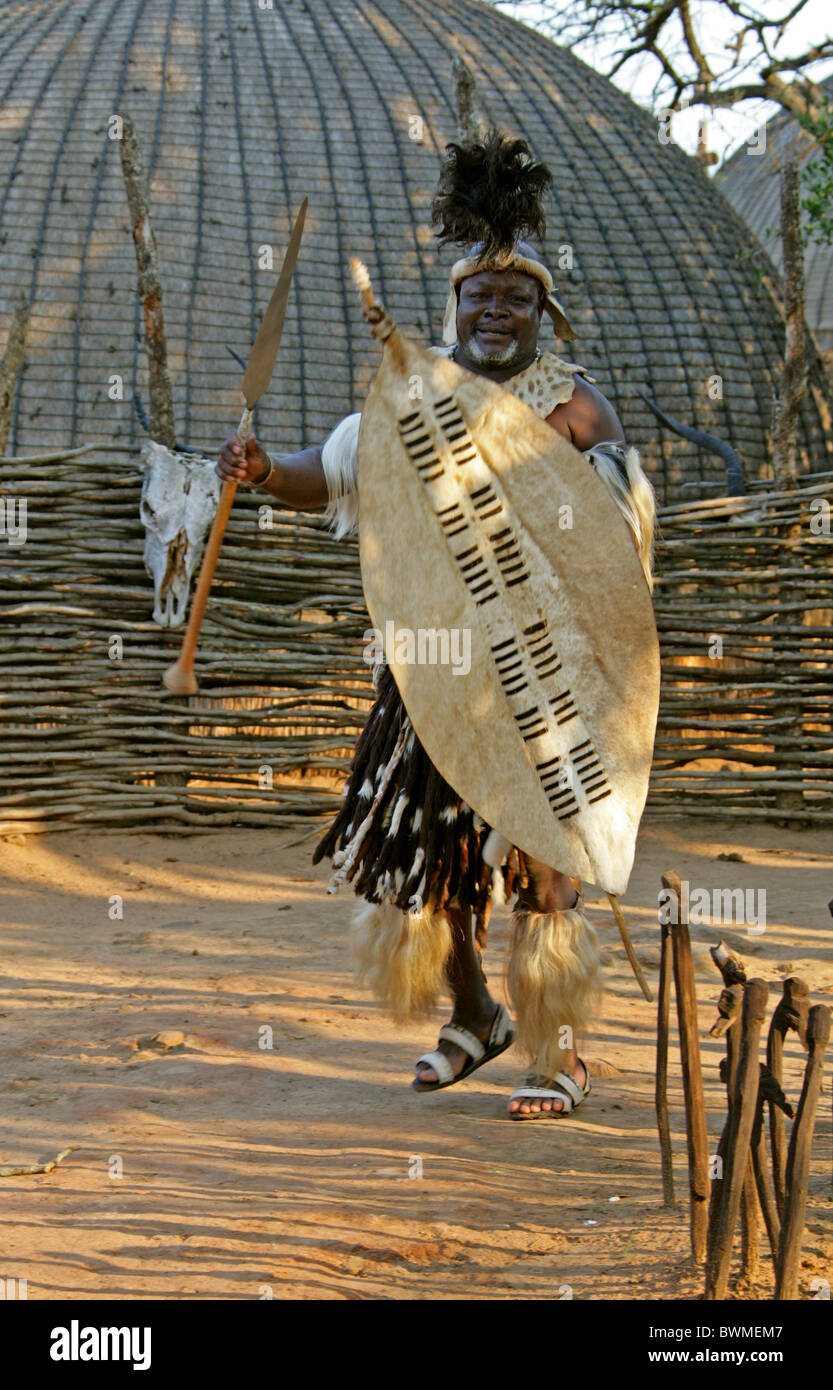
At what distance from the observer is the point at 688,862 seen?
6910mm

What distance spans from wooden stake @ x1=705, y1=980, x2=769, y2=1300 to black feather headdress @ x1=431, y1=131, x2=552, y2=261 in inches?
73.3

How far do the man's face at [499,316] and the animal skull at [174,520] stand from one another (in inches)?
136

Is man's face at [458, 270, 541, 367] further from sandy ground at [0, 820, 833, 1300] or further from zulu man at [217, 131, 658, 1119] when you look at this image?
sandy ground at [0, 820, 833, 1300]

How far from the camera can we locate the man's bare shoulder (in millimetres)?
3277

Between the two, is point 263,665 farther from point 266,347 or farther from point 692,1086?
point 692,1086

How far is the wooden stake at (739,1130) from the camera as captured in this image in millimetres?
1995

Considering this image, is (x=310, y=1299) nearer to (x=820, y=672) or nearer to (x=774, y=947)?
(x=774, y=947)

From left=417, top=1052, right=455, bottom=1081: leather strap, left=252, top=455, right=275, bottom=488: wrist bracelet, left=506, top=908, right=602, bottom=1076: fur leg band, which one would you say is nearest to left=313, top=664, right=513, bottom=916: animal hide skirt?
left=506, top=908, right=602, bottom=1076: fur leg band

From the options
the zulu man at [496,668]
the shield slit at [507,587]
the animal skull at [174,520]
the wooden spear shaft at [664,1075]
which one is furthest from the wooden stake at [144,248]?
the wooden spear shaft at [664,1075]

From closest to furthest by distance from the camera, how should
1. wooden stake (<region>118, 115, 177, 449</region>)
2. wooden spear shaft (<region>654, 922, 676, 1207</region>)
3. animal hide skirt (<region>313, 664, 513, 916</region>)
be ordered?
wooden spear shaft (<region>654, 922, 676, 1207</region>), animal hide skirt (<region>313, 664, 513, 916</region>), wooden stake (<region>118, 115, 177, 449</region>)

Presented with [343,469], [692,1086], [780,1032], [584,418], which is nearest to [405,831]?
[343,469]

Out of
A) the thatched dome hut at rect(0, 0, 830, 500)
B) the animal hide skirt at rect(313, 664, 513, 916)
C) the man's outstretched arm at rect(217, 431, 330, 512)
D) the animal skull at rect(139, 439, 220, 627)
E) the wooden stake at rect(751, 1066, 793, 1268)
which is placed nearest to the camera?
the wooden stake at rect(751, 1066, 793, 1268)

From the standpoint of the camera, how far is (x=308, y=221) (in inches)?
338

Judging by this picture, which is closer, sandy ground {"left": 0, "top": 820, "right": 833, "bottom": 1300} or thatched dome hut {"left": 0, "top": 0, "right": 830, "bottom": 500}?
sandy ground {"left": 0, "top": 820, "right": 833, "bottom": 1300}
